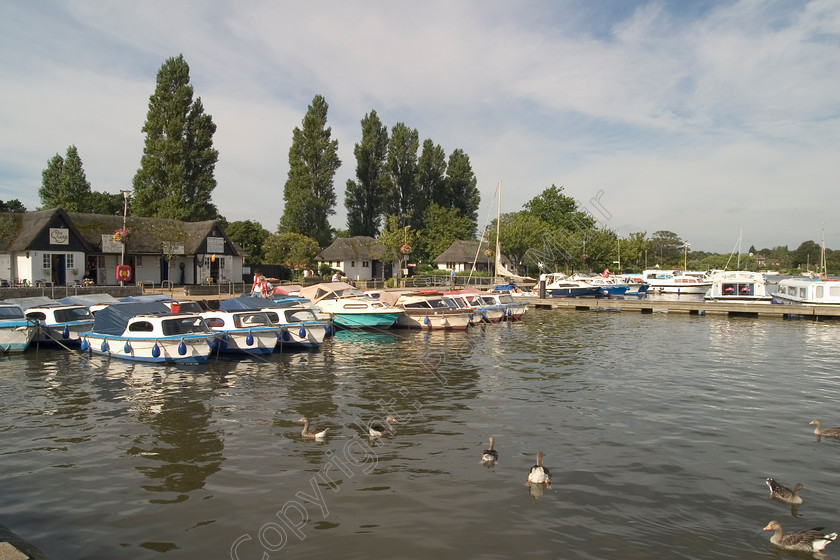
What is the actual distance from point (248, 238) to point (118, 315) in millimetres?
53179

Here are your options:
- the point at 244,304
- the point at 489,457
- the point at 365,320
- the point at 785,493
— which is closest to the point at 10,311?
the point at 244,304

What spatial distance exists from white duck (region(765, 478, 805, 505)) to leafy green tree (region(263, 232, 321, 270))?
57.2m

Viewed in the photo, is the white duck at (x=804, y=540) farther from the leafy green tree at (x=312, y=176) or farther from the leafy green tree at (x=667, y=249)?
the leafy green tree at (x=667, y=249)

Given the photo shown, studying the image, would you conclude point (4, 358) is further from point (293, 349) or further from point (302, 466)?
point (302, 466)

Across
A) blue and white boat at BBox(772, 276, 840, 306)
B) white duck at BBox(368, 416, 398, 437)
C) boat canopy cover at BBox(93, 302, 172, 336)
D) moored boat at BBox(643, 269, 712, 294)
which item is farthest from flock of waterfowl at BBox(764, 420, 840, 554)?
moored boat at BBox(643, 269, 712, 294)

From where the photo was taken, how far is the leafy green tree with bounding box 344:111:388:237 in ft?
288

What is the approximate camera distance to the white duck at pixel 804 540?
9.22m

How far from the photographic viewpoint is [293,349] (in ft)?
93.2

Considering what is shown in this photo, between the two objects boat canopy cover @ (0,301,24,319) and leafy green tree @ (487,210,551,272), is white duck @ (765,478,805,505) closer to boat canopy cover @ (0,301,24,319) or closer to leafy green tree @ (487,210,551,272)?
boat canopy cover @ (0,301,24,319)

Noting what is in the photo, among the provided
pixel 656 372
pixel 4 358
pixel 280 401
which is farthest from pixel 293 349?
pixel 656 372

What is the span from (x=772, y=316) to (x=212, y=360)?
41.0 m

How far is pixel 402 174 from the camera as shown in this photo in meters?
91.2

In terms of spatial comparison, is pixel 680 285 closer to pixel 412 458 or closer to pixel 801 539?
pixel 412 458

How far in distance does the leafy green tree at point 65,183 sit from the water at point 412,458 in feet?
215
